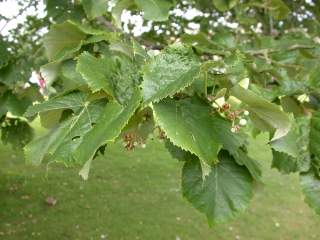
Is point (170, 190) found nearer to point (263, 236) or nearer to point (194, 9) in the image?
point (263, 236)

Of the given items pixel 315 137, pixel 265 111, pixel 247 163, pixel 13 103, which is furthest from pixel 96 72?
pixel 13 103

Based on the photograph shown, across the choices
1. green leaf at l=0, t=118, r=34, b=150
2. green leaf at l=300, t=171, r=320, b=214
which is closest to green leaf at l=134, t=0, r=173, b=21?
green leaf at l=300, t=171, r=320, b=214

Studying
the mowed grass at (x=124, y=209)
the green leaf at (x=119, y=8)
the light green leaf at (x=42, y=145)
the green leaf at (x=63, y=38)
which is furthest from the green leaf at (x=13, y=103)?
the mowed grass at (x=124, y=209)

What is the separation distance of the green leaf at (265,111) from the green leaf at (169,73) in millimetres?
125

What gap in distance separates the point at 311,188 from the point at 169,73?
61cm

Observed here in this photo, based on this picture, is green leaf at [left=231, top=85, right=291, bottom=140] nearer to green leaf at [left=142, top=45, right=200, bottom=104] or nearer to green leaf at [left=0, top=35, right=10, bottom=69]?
green leaf at [left=142, top=45, right=200, bottom=104]

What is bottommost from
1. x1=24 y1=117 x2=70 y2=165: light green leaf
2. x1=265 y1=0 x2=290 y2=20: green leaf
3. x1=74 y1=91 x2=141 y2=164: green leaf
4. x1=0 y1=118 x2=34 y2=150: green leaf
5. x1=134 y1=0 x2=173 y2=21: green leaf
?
x1=0 y1=118 x2=34 y2=150: green leaf

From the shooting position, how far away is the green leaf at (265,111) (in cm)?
103

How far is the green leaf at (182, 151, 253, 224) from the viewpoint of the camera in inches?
48.4

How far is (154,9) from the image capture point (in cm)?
189

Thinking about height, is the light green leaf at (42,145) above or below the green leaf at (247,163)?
above

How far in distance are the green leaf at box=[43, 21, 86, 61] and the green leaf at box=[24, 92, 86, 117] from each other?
12.1 inches

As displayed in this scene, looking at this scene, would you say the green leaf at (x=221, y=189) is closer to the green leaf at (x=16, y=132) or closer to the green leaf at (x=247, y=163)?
the green leaf at (x=247, y=163)

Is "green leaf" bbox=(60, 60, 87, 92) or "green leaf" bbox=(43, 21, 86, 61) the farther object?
"green leaf" bbox=(43, 21, 86, 61)
